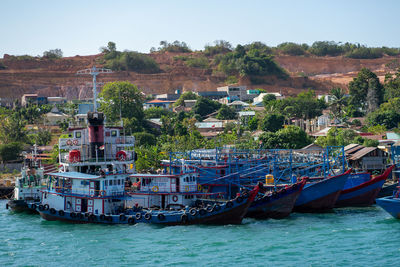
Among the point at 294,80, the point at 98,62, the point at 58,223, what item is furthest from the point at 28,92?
the point at 58,223

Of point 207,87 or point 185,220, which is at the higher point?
point 207,87

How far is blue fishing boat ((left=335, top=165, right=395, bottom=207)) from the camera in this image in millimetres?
49281

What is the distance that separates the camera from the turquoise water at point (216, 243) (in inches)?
1302

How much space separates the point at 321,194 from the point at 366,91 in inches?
3141

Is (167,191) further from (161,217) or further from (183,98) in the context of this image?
(183,98)

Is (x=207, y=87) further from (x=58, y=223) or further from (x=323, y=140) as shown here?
(x=58, y=223)

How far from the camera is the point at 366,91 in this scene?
121188 mm

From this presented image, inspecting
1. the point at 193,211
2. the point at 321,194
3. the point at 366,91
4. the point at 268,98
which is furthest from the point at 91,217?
the point at 366,91

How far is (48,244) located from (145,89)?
131 meters

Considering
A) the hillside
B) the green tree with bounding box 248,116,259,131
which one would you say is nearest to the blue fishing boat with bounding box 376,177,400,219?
the green tree with bounding box 248,116,259,131

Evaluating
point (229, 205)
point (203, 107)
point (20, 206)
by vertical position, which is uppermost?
point (203, 107)

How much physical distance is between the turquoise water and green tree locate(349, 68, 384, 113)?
7493 centimetres

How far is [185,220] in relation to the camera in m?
40.1

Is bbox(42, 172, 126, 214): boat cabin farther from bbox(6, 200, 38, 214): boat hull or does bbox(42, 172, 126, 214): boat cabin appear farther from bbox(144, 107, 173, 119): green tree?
bbox(144, 107, 173, 119): green tree
